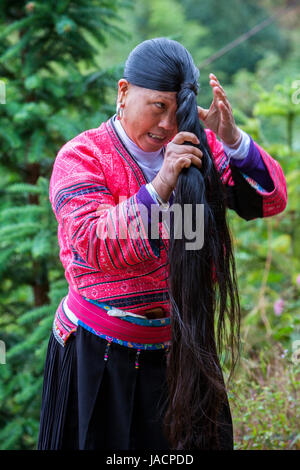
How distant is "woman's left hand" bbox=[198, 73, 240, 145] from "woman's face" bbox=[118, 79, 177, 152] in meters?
0.13

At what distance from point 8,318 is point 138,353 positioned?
5.83 ft

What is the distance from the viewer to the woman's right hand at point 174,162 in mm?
1065

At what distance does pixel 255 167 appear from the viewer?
1325mm

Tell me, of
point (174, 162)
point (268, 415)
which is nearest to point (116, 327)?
point (174, 162)

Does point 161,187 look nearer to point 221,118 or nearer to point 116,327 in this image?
point 221,118

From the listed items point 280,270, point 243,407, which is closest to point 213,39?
point 280,270

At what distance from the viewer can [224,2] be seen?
15.6m

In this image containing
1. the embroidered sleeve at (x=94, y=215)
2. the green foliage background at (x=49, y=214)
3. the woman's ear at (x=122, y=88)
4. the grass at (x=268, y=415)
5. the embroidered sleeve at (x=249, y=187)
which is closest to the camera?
the embroidered sleeve at (x=94, y=215)

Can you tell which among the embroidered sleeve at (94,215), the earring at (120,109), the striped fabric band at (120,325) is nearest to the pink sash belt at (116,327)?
the striped fabric band at (120,325)

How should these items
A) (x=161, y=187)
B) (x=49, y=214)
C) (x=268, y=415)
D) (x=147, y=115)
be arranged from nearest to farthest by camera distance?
(x=161, y=187) → (x=147, y=115) → (x=268, y=415) → (x=49, y=214)

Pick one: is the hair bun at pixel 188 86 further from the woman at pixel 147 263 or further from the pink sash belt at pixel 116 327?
the pink sash belt at pixel 116 327

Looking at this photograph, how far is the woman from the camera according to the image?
1.11 metres

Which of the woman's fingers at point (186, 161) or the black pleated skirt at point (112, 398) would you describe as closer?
the woman's fingers at point (186, 161)

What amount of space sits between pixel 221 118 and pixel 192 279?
16.8 inches
